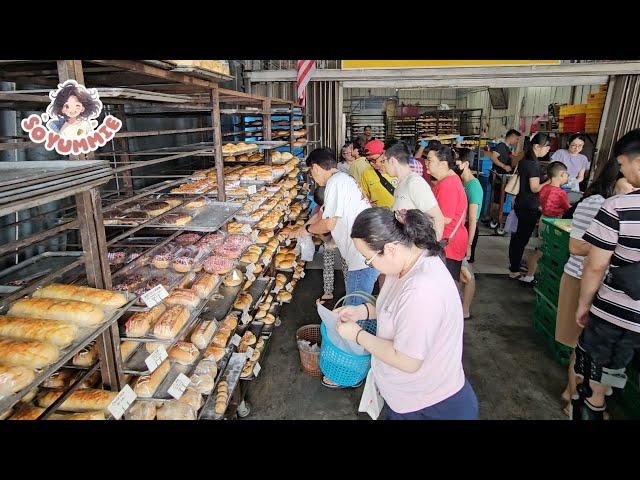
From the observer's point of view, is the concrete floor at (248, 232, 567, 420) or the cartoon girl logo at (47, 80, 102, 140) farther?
the concrete floor at (248, 232, 567, 420)

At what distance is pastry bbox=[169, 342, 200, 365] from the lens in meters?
2.45

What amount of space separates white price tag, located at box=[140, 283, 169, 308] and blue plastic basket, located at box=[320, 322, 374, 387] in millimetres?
1267

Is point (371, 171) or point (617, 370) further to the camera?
point (371, 171)

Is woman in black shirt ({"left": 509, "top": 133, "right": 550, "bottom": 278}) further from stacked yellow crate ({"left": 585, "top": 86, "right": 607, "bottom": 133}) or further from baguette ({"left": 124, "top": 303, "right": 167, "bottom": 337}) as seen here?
baguette ({"left": 124, "top": 303, "right": 167, "bottom": 337})

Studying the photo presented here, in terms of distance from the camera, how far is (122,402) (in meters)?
1.88

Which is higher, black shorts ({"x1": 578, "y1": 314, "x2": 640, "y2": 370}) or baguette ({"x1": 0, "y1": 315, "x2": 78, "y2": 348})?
baguette ({"x1": 0, "y1": 315, "x2": 78, "y2": 348})

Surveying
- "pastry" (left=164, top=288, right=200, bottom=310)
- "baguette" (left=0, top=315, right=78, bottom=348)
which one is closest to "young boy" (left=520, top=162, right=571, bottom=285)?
"pastry" (left=164, top=288, right=200, bottom=310)

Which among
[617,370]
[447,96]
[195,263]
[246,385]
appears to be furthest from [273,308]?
[447,96]

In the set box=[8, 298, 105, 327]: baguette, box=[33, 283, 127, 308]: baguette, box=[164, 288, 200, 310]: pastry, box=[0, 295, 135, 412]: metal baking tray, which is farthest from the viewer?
box=[164, 288, 200, 310]: pastry

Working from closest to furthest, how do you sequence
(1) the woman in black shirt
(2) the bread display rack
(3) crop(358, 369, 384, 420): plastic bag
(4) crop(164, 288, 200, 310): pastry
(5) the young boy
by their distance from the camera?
(2) the bread display rack
(3) crop(358, 369, 384, 420): plastic bag
(4) crop(164, 288, 200, 310): pastry
(5) the young boy
(1) the woman in black shirt

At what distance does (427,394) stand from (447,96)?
2356 cm

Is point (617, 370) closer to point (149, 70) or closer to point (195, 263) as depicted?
point (195, 263)

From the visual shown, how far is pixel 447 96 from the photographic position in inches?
886

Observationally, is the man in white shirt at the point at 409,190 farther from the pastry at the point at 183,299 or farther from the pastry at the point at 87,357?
the pastry at the point at 87,357
